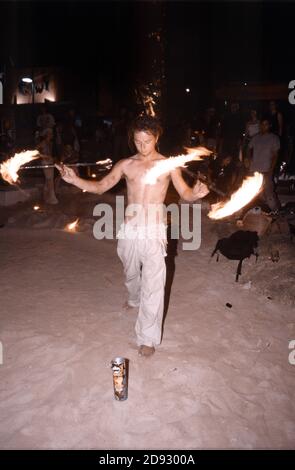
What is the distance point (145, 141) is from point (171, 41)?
734 inches

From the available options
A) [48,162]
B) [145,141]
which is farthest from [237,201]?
[48,162]

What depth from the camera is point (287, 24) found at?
56.2ft

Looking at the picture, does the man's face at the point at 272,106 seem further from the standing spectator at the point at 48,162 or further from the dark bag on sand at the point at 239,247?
the standing spectator at the point at 48,162

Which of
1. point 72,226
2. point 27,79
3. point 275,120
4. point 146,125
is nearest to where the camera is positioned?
point 146,125

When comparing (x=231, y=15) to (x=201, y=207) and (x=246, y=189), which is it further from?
(x=246, y=189)

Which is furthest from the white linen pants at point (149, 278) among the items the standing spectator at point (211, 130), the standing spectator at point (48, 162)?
the standing spectator at point (211, 130)

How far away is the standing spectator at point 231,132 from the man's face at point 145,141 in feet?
33.5

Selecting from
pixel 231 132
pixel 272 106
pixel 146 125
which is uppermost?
pixel 272 106

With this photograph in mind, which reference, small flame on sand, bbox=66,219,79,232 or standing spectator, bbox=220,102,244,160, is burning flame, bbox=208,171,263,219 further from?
standing spectator, bbox=220,102,244,160

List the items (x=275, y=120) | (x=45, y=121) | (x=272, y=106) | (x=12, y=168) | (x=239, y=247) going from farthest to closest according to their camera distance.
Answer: (x=45, y=121) < (x=275, y=120) < (x=272, y=106) < (x=239, y=247) < (x=12, y=168)

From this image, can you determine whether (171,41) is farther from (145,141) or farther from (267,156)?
(145,141)

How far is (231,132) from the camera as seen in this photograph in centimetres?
1427
